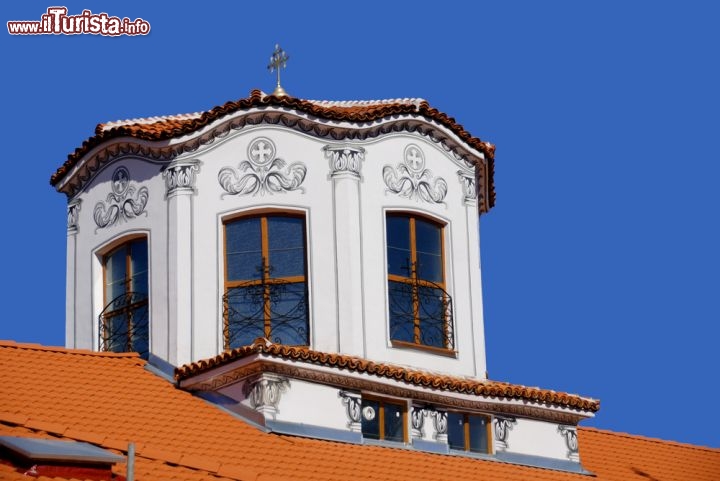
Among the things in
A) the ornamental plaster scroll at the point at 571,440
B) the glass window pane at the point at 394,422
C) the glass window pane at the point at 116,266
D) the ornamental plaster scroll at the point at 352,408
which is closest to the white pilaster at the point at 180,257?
the glass window pane at the point at 116,266

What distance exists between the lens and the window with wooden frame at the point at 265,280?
29375 millimetres

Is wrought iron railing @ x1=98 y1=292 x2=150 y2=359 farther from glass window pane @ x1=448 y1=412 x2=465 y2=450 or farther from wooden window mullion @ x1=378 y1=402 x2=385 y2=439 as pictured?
glass window pane @ x1=448 y1=412 x2=465 y2=450

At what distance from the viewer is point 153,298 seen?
29844mm

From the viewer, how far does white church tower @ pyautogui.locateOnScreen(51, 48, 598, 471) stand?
29.2 metres

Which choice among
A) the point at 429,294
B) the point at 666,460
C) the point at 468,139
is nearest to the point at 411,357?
the point at 429,294

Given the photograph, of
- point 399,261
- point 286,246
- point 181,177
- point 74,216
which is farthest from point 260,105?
point 74,216

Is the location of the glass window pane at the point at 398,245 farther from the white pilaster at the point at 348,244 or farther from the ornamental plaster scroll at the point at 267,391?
the ornamental plaster scroll at the point at 267,391

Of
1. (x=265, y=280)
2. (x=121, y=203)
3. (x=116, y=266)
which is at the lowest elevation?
(x=265, y=280)

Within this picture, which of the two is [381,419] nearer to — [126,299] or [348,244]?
[348,244]

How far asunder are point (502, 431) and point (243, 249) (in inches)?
197

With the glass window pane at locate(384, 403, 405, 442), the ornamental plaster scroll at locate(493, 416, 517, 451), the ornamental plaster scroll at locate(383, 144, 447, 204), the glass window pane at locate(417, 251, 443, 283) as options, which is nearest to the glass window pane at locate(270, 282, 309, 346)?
the glass window pane at locate(384, 403, 405, 442)

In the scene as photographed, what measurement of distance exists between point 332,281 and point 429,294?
1.90 m

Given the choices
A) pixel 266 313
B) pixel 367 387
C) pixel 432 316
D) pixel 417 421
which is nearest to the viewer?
pixel 367 387

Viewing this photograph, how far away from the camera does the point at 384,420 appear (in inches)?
1133
